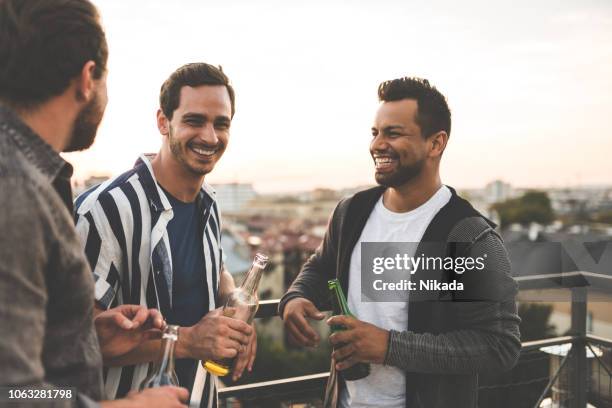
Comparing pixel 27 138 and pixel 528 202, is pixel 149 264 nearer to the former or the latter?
pixel 27 138

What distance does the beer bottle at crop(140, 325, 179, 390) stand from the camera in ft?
4.44

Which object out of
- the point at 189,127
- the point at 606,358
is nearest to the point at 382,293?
the point at 189,127

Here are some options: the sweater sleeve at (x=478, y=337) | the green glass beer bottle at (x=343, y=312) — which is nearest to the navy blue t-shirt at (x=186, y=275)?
the green glass beer bottle at (x=343, y=312)

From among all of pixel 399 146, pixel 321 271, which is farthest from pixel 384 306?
pixel 399 146

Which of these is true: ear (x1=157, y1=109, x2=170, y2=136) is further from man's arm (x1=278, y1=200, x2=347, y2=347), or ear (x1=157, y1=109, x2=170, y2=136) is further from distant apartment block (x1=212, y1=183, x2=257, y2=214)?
distant apartment block (x1=212, y1=183, x2=257, y2=214)

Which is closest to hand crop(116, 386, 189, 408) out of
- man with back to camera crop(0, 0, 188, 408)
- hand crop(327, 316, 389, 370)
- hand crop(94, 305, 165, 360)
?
man with back to camera crop(0, 0, 188, 408)

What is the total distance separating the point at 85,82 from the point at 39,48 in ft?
0.37

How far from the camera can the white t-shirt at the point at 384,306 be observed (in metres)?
1.96

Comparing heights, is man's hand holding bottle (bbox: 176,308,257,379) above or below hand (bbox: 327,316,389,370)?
above

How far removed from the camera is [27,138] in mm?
1004

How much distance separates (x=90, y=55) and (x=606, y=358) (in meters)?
3.49

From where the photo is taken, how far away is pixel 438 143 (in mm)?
2330

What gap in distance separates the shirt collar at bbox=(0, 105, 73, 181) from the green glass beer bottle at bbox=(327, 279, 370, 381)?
128 centimetres

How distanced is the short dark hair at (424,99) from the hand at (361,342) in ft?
3.05
